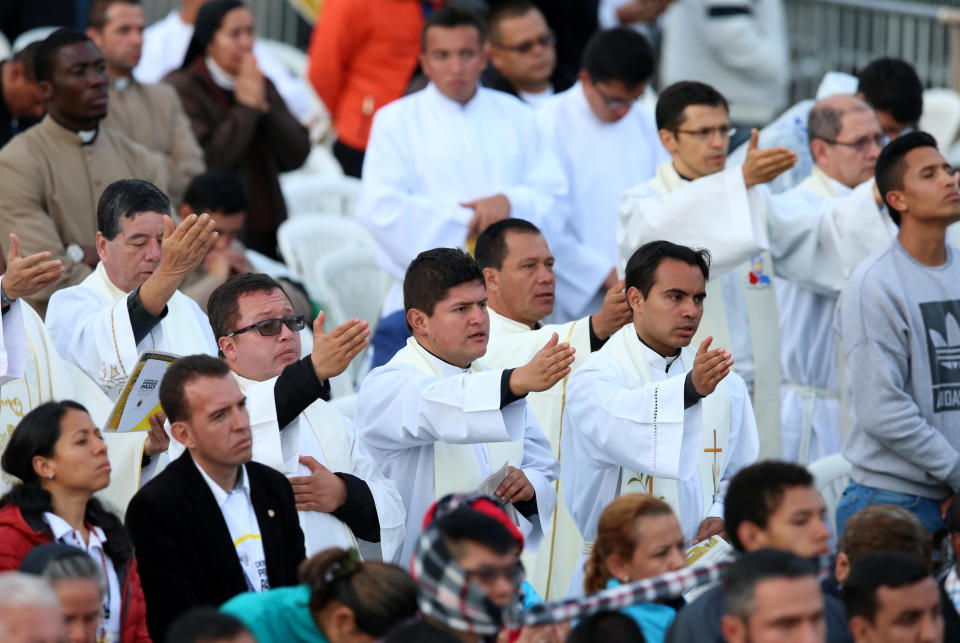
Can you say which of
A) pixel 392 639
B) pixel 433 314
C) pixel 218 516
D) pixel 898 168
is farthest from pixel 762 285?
pixel 392 639

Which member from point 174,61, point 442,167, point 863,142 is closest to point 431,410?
point 442,167

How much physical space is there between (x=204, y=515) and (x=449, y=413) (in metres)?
0.96

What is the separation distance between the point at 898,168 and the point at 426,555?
323 centimetres

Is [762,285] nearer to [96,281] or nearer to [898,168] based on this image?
[898,168]

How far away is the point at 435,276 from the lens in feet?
19.1

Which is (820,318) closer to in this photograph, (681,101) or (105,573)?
(681,101)

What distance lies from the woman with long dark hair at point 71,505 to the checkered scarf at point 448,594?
0.97m

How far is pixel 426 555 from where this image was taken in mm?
4309

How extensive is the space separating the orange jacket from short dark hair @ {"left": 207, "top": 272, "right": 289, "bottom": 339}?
4.35 m

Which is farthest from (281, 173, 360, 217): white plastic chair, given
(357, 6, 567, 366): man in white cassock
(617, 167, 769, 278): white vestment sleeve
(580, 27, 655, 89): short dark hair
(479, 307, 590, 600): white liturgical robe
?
(479, 307, 590, 600): white liturgical robe

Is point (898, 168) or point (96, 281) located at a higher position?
point (898, 168)

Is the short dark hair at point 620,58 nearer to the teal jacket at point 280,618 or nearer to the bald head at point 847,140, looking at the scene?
the bald head at point 847,140

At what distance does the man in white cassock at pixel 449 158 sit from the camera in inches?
327

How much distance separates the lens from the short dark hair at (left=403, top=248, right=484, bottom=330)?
5.80 meters
